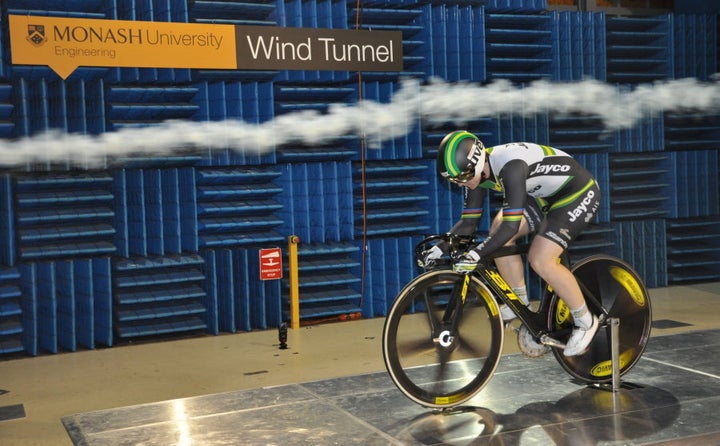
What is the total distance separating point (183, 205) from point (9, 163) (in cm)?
143

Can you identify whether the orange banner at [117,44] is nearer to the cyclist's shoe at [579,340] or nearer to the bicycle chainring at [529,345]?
the bicycle chainring at [529,345]

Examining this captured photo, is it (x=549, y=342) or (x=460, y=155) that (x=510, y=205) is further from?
(x=549, y=342)

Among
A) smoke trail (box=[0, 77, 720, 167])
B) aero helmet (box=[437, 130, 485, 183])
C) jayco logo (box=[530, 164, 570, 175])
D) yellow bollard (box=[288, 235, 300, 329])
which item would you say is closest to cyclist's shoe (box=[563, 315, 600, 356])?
jayco logo (box=[530, 164, 570, 175])

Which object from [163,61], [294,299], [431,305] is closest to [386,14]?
[163,61]

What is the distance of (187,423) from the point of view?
4.62 m

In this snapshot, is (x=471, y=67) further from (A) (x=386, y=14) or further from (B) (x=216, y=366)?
(B) (x=216, y=366)

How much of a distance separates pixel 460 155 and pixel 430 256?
0.54 m

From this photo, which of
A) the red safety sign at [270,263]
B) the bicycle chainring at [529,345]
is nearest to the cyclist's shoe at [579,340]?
the bicycle chainring at [529,345]

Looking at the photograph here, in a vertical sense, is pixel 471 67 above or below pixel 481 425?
above

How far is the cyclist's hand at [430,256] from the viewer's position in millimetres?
4664

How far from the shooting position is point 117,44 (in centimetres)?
732

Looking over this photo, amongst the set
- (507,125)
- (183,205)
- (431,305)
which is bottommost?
(431,305)

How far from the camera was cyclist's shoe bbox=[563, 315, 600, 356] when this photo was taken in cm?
483

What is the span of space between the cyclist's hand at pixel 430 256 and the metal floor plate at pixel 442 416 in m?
0.77
